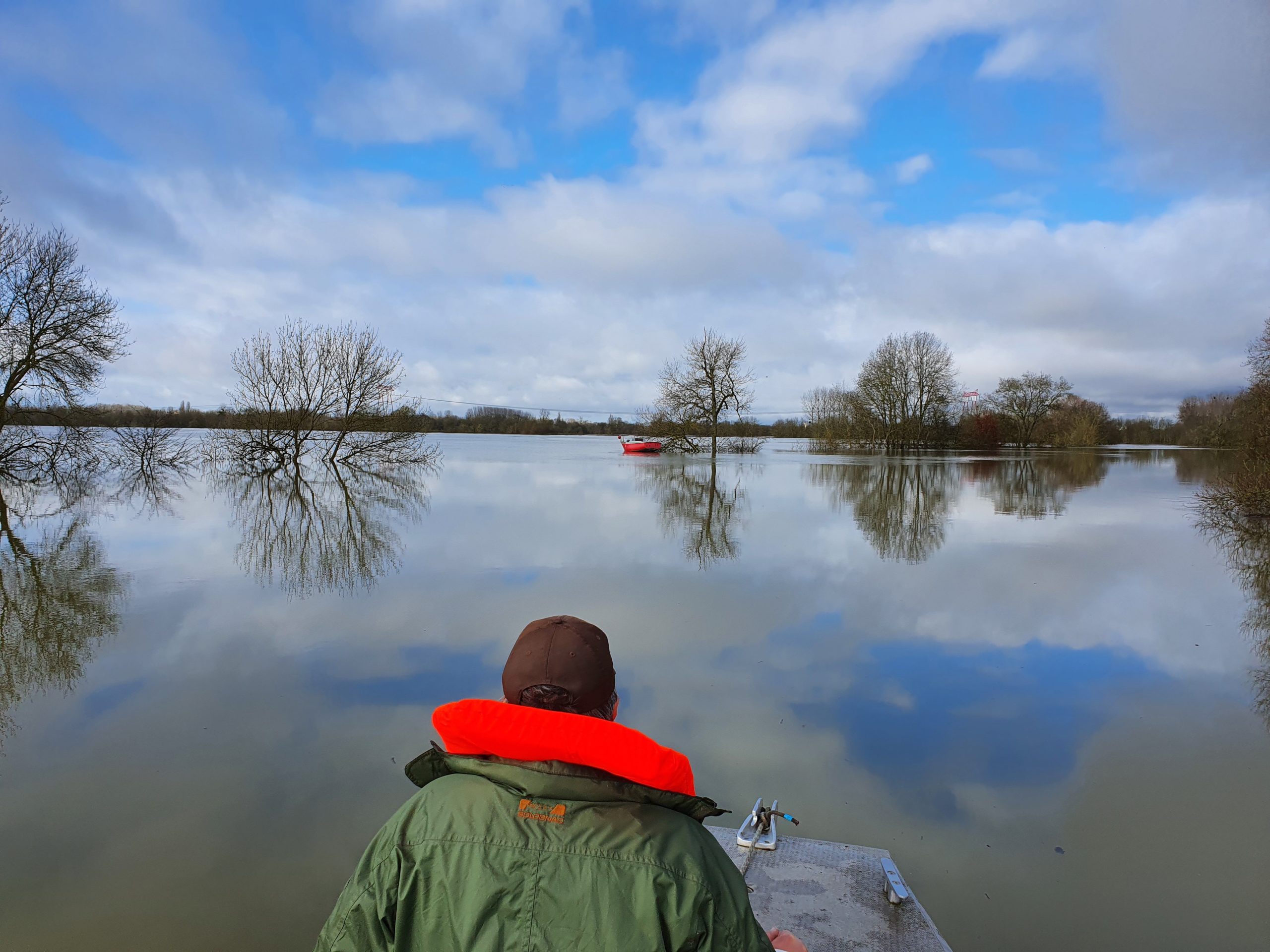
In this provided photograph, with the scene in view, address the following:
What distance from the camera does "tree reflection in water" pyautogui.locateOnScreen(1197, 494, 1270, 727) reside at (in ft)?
17.4

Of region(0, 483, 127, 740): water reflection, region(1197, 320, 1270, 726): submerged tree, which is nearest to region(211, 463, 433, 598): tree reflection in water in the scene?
region(0, 483, 127, 740): water reflection

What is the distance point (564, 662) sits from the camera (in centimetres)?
149

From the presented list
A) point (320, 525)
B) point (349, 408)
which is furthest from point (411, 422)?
point (320, 525)

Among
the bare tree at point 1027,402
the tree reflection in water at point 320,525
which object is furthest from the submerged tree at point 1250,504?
the bare tree at point 1027,402

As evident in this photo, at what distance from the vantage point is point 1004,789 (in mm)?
3553

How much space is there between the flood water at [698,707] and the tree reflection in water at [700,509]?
19 cm

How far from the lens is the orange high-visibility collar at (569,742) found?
1306 millimetres

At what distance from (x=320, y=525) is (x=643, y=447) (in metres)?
29.5

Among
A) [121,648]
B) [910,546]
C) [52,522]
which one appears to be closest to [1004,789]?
[121,648]

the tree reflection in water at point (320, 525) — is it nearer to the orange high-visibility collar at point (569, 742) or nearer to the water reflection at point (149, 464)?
the water reflection at point (149, 464)

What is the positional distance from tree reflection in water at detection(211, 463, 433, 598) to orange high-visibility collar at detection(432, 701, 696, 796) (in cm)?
665

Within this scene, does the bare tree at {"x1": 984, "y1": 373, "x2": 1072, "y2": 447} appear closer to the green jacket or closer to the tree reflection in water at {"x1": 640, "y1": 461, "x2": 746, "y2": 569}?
the tree reflection in water at {"x1": 640, "y1": 461, "x2": 746, "y2": 569}

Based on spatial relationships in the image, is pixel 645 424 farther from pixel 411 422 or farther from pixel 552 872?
pixel 552 872

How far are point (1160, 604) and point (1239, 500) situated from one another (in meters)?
10.6
